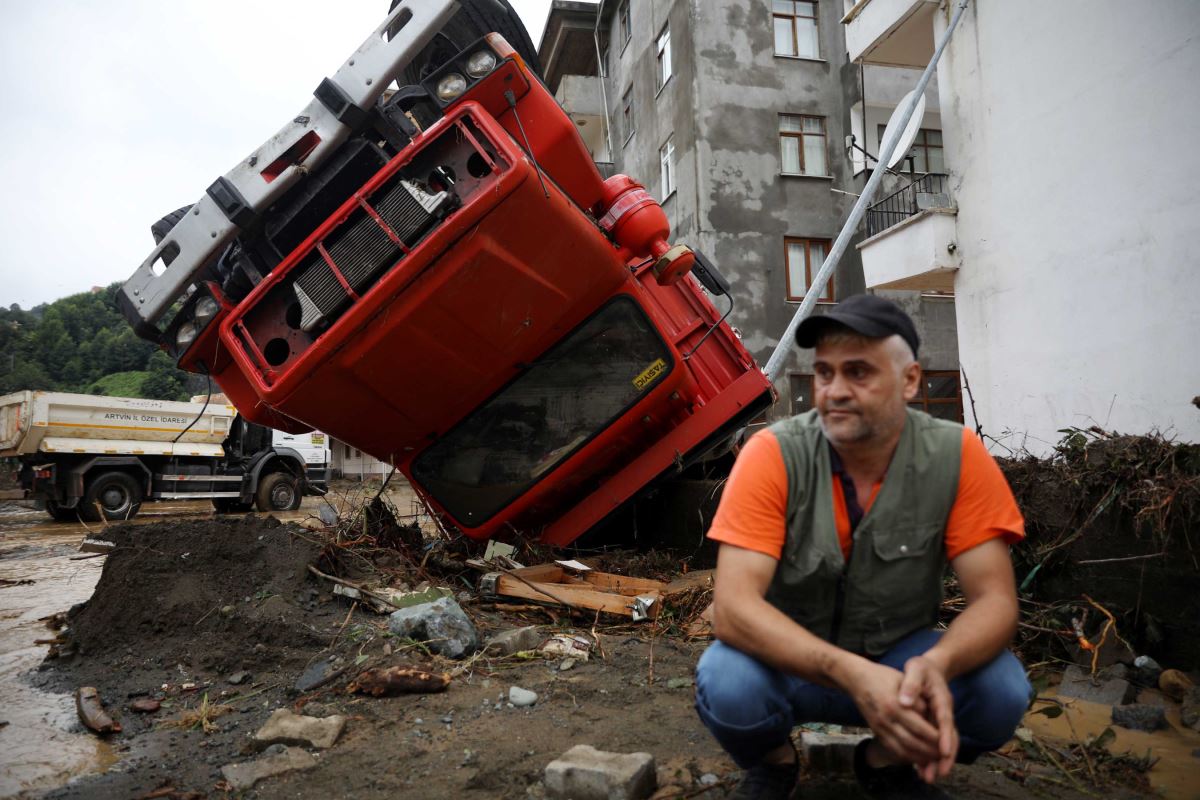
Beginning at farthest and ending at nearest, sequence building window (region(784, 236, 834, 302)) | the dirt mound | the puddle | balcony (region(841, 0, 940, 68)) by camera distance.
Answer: building window (region(784, 236, 834, 302)) < balcony (region(841, 0, 940, 68)) < the dirt mound < the puddle

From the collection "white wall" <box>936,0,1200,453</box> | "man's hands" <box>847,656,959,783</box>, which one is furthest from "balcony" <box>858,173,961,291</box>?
"man's hands" <box>847,656,959,783</box>

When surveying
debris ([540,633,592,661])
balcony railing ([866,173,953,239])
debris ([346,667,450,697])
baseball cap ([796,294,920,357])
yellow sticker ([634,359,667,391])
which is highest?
balcony railing ([866,173,953,239])

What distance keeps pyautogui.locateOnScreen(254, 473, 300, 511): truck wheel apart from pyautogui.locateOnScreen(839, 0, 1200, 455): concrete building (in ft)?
39.8

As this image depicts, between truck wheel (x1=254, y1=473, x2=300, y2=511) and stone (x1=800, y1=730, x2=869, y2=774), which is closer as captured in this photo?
stone (x1=800, y1=730, x2=869, y2=774)

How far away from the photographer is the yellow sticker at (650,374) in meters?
5.19

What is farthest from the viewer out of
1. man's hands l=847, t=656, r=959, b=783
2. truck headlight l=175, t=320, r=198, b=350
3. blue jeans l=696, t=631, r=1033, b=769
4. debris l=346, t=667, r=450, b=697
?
truck headlight l=175, t=320, r=198, b=350

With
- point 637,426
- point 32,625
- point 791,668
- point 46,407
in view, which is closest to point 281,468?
point 46,407

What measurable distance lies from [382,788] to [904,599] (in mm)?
1672

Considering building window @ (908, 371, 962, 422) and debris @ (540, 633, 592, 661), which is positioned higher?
building window @ (908, 371, 962, 422)

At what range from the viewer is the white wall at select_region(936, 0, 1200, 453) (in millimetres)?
6348

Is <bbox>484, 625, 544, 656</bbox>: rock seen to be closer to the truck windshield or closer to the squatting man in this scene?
the truck windshield

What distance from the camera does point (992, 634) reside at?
5.70 feet

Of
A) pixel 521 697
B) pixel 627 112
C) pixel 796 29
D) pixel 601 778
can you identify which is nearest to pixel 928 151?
pixel 796 29

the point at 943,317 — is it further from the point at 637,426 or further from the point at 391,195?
the point at 391,195
